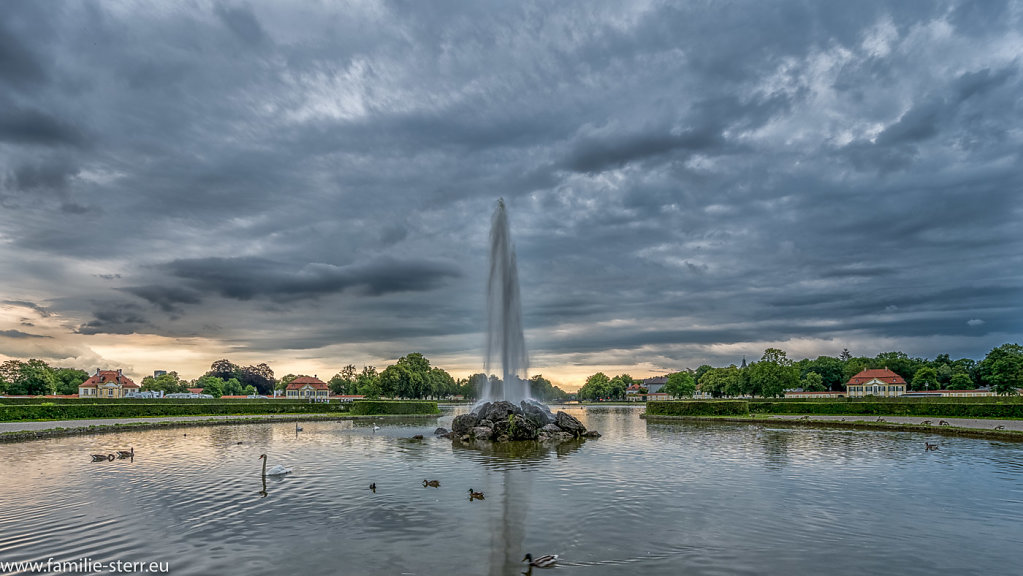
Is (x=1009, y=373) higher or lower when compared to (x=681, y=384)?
higher

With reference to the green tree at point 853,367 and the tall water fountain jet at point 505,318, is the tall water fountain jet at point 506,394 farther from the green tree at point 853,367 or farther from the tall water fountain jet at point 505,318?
the green tree at point 853,367

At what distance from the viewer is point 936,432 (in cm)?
4656

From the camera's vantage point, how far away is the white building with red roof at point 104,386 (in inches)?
6112

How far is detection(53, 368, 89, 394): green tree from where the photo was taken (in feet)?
540

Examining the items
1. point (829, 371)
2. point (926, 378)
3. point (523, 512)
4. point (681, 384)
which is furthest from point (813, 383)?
point (523, 512)

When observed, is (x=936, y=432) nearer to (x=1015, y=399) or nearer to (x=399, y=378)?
(x=1015, y=399)

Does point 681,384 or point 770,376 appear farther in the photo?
point 681,384

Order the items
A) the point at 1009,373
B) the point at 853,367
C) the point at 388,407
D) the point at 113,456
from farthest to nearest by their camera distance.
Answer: the point at 853,367
the point at 1009,373
the point at 388,407
the point at 113,456

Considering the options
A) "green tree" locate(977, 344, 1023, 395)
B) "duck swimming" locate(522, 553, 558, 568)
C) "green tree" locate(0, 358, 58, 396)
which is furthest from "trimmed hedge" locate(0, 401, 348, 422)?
"green tree" locate(977, 344, 1023, 395)

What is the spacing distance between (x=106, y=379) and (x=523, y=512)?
7133 inches

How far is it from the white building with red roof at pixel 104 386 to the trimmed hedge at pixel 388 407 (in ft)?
375

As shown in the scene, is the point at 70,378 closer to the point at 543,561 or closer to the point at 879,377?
the point at 543,561

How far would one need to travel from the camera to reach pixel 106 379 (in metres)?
158

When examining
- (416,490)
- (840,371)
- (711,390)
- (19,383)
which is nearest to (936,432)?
(416,490)
